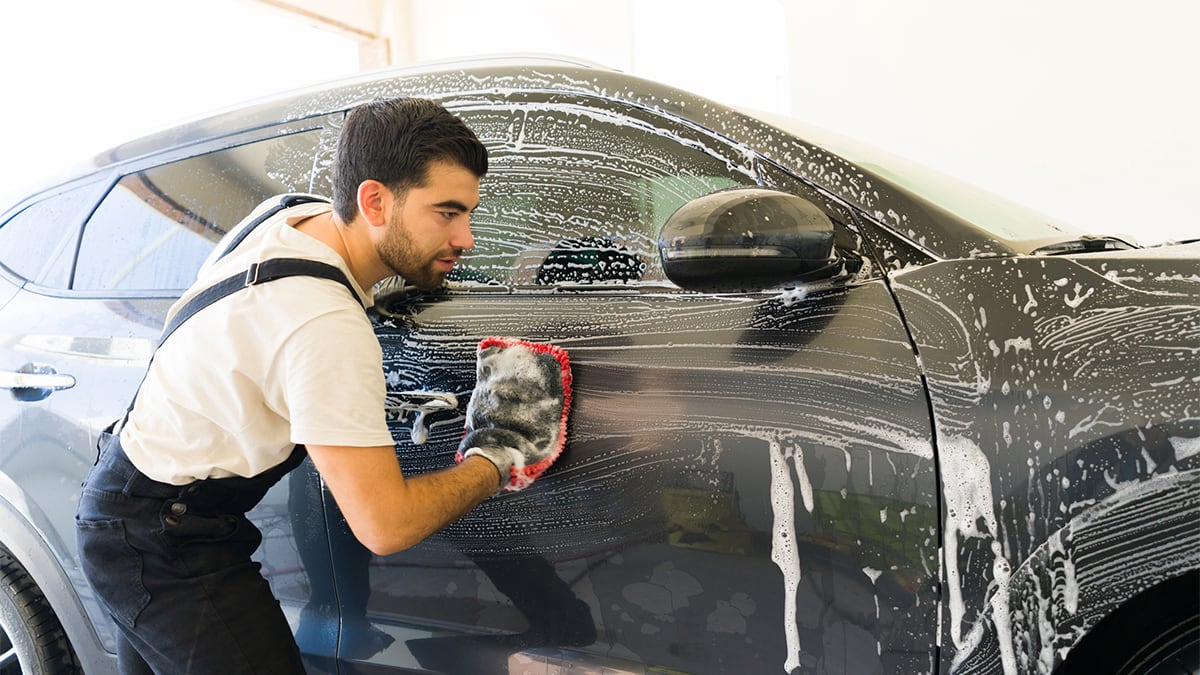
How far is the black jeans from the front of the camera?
1364 millimetres

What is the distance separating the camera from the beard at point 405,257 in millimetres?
1410

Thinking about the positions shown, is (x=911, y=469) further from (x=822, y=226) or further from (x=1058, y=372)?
(x=822, y=226)

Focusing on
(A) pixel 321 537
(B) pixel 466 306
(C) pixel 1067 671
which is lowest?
(C) pixel 1067 671

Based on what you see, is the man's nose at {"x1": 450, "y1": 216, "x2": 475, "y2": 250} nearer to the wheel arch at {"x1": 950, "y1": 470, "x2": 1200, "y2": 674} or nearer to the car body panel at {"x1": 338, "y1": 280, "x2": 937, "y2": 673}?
the car body panel at {"x1": 338, "y1": 280, "x2": 937, "y2": 673}

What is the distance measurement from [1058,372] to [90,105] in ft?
21.5

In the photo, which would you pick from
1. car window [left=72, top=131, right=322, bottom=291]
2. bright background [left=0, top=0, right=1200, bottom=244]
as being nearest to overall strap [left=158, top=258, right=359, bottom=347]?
car window [left=72, top=131, right=322, bottom=291]

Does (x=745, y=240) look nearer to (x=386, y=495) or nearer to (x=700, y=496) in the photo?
(x=700, y=496)

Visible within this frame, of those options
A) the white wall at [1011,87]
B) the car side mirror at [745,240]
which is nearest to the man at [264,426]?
the car side mirror at [745,240]

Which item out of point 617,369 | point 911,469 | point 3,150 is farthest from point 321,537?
point 3,150

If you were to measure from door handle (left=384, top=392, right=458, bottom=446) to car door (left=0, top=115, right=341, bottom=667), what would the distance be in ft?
1.19

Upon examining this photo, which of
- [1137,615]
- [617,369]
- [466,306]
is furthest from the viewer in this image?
[466,306]

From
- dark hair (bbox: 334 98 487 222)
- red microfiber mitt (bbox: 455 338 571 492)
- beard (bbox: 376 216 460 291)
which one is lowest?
red microfiber mitt (bbox: 455 338 571 492)

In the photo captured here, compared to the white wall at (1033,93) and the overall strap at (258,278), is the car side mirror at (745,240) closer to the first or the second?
the overall strap at (258,278)

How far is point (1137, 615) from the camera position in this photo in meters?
1.12
